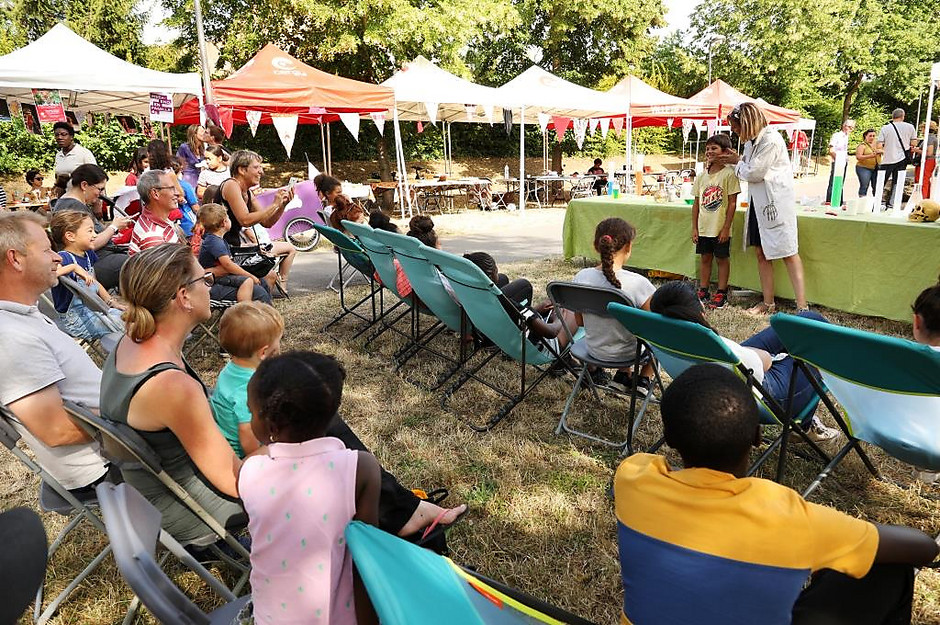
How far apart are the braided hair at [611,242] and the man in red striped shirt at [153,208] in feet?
10.3

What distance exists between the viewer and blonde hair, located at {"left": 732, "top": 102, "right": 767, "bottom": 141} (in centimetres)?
493

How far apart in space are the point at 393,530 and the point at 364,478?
2.03ft

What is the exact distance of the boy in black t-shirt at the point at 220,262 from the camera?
14.9 ft

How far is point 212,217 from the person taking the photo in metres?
4.54

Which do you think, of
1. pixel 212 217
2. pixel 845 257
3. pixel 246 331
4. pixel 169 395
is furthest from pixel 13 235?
pixel 845 257

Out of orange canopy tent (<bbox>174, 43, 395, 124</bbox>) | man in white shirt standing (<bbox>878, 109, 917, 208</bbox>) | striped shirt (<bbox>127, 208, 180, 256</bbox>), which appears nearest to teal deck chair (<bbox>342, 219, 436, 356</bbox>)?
striped shirt (<bbox>127, 208, 180, 256</bbox>)

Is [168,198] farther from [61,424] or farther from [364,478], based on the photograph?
[364,478]

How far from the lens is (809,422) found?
2873mm

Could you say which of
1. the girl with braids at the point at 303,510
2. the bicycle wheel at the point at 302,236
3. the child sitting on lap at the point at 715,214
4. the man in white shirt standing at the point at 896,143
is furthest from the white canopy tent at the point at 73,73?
the man in white shirt standing at the point at 896,143

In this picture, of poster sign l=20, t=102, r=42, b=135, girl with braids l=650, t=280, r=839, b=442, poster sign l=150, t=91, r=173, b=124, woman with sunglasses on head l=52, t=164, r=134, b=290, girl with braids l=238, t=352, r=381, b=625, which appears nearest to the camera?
girl with braids l=238, t=352, r=381, b=625

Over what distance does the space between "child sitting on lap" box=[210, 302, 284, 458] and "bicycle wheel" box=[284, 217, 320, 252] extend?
741 cm

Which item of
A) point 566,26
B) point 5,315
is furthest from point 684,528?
point 566,26

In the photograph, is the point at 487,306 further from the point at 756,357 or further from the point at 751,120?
the point at 751,120

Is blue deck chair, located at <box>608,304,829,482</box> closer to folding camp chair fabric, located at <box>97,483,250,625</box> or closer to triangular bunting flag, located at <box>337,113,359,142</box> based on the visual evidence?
folding camp chair fabric, located at <box>97,483,250,625</box>
